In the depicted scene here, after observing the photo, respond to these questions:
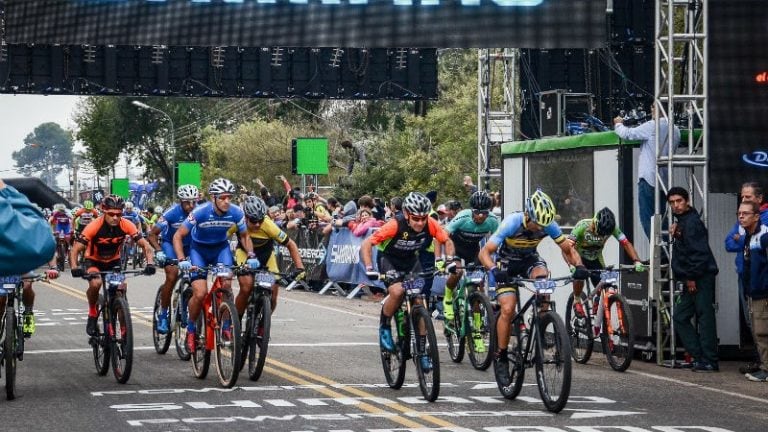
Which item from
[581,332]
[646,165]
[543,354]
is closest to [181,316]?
[581,332]

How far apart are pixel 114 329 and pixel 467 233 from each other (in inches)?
190

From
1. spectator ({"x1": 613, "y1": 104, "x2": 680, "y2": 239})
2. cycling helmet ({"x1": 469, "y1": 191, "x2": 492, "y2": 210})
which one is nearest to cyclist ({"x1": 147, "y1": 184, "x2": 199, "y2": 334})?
cycling helmet ({"x1": 469, "y1": 191, "x2": 492, "y2": 210})

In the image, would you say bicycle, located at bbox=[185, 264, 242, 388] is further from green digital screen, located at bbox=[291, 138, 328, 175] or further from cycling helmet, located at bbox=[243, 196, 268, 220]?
green digital screen, located at bbox=[291, 138, 328, 175]

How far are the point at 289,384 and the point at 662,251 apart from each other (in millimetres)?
4997

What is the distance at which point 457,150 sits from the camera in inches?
2229

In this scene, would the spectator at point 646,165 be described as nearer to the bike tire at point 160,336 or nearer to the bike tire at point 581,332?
the bike tire at point 581,332

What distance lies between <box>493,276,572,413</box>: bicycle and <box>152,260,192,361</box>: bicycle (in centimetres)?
426

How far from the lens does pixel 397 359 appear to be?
1311 cm

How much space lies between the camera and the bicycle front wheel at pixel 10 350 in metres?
12.3

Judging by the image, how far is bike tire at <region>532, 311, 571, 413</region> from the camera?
444 inches

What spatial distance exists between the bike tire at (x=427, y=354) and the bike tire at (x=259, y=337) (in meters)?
1.54

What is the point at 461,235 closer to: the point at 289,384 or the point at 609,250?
the point at 609,250

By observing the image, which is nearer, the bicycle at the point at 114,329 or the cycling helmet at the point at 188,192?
the bicycle at the point at 114,329

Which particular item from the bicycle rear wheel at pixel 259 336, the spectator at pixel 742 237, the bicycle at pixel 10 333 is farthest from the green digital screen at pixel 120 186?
the bicycle at pixel 10 333
